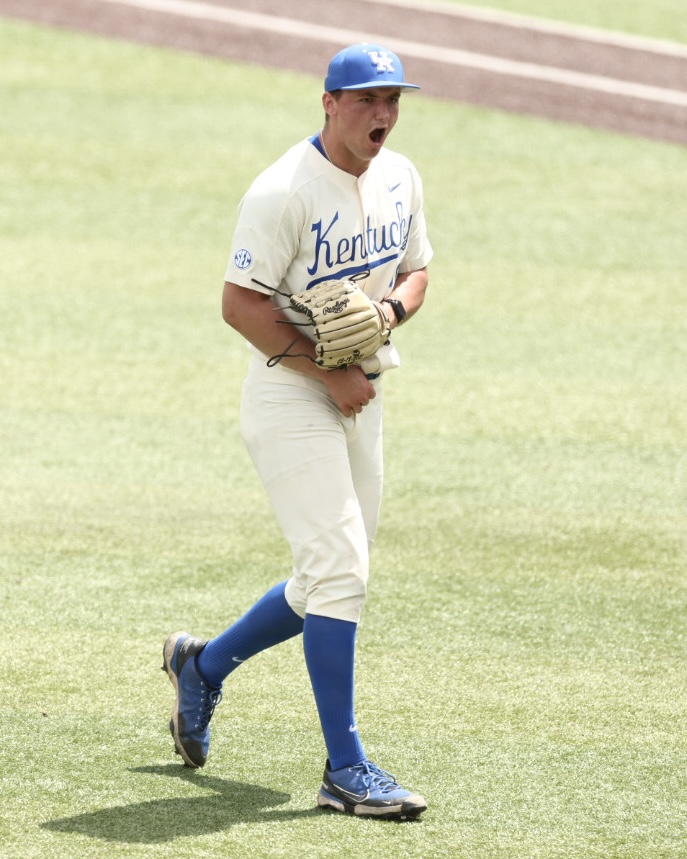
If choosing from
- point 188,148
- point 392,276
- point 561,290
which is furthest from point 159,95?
point 392,276

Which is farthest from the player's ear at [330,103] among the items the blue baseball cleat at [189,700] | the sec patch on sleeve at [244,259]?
the blue baseball cleat at [189,700]

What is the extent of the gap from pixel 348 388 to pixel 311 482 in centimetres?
31

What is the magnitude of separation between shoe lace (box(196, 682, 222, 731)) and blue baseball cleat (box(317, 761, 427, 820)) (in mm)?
495

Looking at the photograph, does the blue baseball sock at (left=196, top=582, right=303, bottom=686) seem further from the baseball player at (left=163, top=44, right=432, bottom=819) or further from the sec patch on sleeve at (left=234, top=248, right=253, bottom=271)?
the sec patch on sleeve at (left=234, top=248, right=253, bottom=271)

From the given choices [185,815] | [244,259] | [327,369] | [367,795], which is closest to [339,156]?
[244,259]

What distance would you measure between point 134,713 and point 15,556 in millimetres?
1622

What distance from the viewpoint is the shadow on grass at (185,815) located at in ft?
13.4

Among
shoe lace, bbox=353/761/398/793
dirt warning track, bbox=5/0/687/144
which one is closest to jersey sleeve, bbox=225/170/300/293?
shoe lace, bbox=353/761/398/793

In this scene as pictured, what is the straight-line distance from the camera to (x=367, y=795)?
13.9 feet

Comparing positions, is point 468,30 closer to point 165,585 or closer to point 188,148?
point 188,148

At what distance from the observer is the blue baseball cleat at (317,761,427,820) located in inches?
166

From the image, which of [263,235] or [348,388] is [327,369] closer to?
[348,388]

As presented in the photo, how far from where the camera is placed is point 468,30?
539 inches

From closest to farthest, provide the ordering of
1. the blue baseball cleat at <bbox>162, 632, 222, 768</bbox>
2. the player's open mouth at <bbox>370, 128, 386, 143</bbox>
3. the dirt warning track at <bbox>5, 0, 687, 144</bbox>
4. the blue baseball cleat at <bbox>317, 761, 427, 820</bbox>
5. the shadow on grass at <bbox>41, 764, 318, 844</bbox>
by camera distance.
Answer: the shadow on grass at <bbox>41, 764, 318, 844</bbox>
the blue baseball cleat at <bbox>317, 761, 427, 820</bbox>
the player's open mouth at <bbox>370, 128, 386, 143</bbox>
the blue baseball cleat at <bbox>162, 632, 222, 768</bbox>
the dirt warning track at <bbox>5, 0, 687, 144</bbox>
